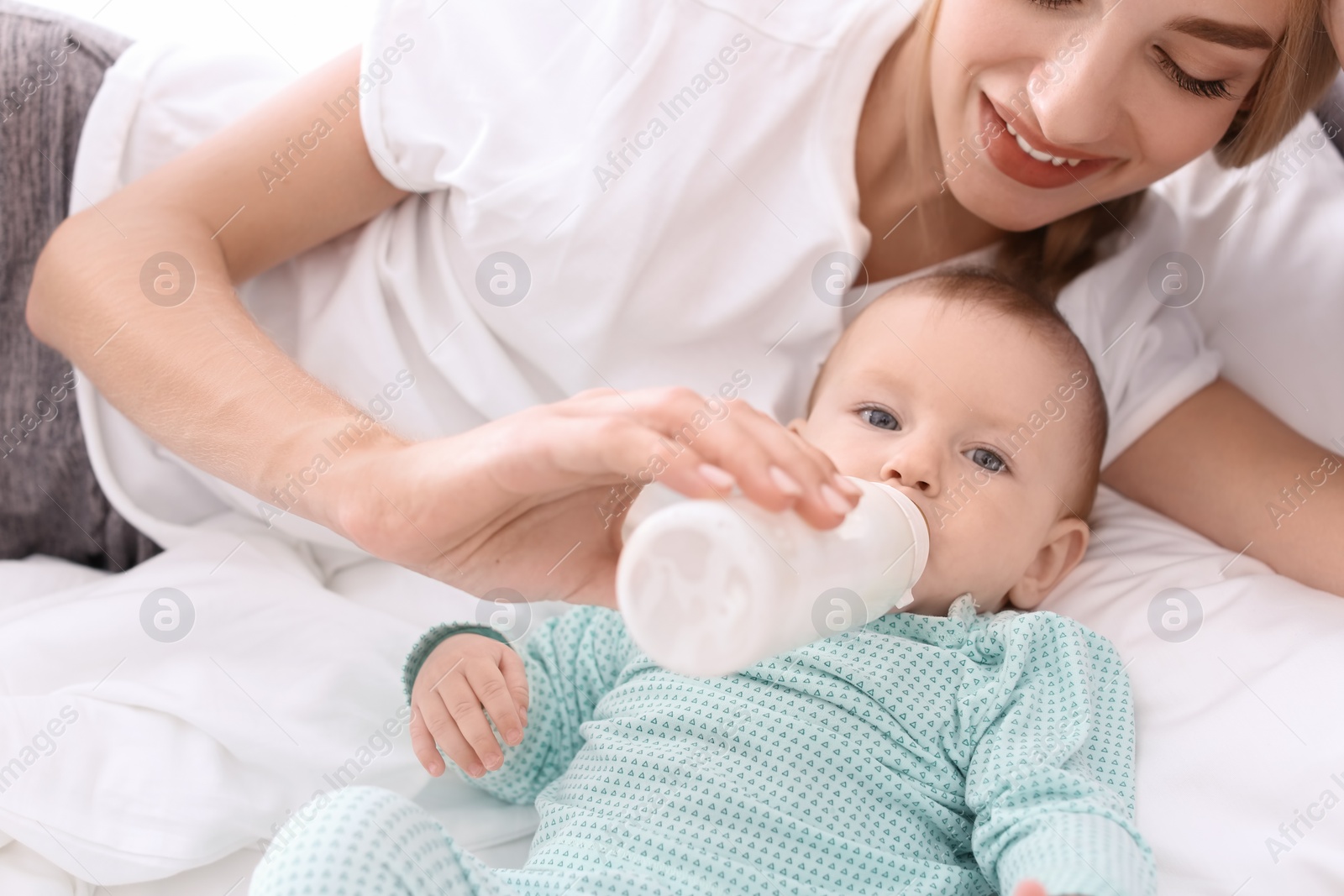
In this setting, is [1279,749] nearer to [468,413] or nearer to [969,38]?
[969,38]

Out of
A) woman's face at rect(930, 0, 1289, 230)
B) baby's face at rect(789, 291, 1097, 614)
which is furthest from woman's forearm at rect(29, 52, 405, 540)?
woman's face at rect(930, 0, 1289, 230)

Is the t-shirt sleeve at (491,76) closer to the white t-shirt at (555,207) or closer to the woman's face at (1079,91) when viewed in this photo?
the white t-shirt at (555,207)

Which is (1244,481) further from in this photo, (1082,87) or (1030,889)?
(1030,889)

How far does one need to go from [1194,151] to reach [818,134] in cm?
47

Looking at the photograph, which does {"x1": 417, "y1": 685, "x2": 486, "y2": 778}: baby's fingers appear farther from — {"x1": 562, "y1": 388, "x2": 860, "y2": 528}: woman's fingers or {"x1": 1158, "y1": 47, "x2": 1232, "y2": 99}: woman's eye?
{"x1": 1158, "y1": 47, "x2": 1232, "y2": 99}: woman's eye

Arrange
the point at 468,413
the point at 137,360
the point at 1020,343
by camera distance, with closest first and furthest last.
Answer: the point at 137,360
the point at 1020,343
the point at 468,413

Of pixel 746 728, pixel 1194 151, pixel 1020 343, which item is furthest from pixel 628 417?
pixel 1194 151

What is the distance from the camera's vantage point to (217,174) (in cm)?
134

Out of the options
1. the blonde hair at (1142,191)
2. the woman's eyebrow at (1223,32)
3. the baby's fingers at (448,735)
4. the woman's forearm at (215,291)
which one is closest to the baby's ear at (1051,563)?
A: the blonde hair at (1142,191)

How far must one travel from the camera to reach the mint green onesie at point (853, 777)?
1.00 meters

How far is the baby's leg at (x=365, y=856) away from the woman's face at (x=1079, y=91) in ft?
3.35

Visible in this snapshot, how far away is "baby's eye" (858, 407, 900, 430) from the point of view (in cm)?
126

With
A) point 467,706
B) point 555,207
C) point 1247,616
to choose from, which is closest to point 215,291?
point 555,207

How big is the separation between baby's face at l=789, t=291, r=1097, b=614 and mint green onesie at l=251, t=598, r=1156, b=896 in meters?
0.09
